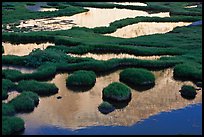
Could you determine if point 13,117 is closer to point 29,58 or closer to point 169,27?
point 29,58

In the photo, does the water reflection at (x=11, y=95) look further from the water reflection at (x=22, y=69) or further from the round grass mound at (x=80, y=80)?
the water reflection at (x=22, y=69)

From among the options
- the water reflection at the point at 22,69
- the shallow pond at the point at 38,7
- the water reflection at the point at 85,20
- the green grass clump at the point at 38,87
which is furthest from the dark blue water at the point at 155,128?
the shallow pond at the point at 38,7

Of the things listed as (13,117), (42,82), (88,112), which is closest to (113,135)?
(88,112)

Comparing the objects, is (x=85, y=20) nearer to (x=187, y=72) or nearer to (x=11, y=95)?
(x=187, y=72)

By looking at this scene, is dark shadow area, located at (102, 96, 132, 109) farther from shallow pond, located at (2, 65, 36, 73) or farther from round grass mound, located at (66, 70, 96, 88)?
shallow pond, located at (2, 65, 36, 73)

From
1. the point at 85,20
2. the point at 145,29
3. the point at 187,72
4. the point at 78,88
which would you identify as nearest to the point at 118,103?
the point at 78,88
